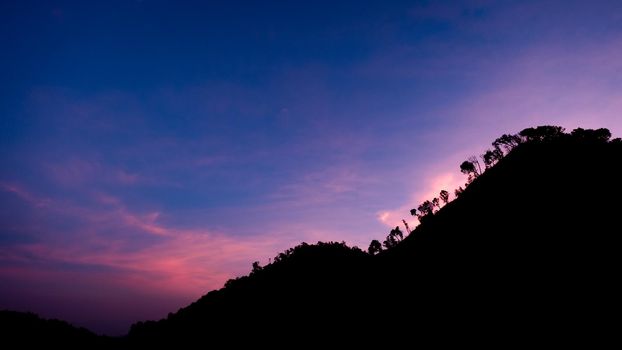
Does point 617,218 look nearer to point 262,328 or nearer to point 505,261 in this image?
point 505,261

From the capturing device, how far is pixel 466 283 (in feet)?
157

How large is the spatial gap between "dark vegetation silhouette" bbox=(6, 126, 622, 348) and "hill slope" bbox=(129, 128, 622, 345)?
0.16 meters

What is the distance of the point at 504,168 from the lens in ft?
270

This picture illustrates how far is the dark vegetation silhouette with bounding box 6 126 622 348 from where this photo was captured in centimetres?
3712

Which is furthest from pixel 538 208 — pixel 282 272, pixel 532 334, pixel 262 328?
pixel 262 328

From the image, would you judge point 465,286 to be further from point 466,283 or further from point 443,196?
point 443,196

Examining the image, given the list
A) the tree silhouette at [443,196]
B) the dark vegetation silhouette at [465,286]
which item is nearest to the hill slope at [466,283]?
the dark vegetation silhouette at [465,286]

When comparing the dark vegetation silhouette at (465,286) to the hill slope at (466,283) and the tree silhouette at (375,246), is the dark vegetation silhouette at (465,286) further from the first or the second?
the tree silhouette at (375,246)

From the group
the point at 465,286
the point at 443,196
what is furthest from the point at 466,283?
the point at 443,196

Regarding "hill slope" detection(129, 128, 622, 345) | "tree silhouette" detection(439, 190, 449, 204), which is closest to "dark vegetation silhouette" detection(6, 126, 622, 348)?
"hill slope" detection(129, 128, 622, 345)

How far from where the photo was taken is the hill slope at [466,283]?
3803cm

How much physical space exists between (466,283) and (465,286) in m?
0.78

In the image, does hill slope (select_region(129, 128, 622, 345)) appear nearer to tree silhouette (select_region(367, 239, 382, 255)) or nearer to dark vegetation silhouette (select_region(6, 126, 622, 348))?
dark vegetation silhouette (select_region(6, 126, 622, 348))

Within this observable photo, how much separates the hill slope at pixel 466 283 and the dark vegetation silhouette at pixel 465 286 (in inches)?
6.1
